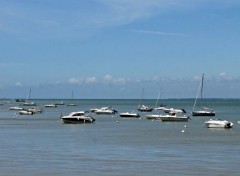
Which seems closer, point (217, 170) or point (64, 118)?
point (217, 170)

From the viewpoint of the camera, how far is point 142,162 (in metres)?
43.1

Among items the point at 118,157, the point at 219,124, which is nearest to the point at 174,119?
the point at 219,124

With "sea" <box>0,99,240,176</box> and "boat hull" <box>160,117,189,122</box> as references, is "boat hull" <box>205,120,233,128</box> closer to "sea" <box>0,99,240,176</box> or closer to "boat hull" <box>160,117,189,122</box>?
"boat hull" <box>160,117,189,122</box>

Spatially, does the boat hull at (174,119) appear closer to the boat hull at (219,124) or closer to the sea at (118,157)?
the boat hull at (219,124)

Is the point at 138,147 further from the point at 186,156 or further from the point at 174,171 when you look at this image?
the point at 174,171

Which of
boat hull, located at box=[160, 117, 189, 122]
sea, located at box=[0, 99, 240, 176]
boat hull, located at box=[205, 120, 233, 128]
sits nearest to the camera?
sea, located at box=[0, 99, 240, 176]

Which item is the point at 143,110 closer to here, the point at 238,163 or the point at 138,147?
the point at 138,147

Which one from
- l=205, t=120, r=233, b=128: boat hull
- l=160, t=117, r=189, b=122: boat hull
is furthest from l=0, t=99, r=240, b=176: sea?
l=160, t=117, r=189, b=122: boat hull

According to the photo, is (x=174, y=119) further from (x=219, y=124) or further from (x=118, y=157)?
(x=118, y=157)

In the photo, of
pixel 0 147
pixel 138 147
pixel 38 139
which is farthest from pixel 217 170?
pixel 38 139

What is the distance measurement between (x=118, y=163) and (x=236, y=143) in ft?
77.9

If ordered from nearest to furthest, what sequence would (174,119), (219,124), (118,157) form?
(118,157)
(219,124)
(174,119)

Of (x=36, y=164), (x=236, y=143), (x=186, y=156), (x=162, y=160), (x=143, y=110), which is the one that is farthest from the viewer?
(x=143, y=110)

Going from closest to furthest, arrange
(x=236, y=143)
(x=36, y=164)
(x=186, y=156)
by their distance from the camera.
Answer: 1. (x=36, y=164)
2. (x=186, y=156)
3. (x=236, y=143)
